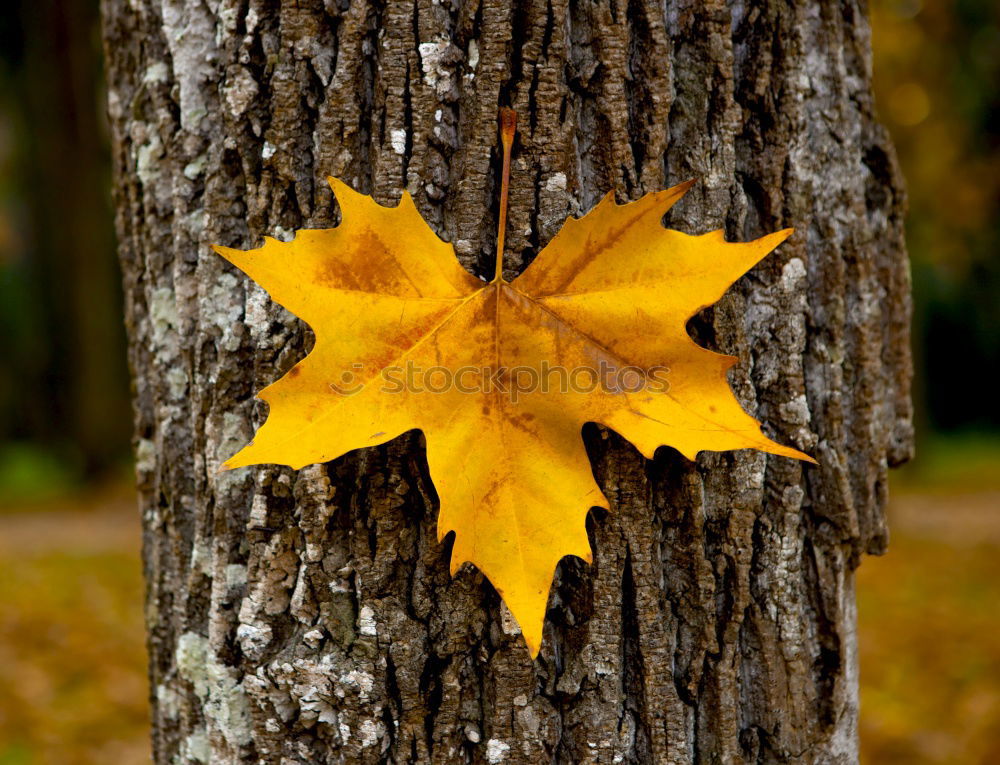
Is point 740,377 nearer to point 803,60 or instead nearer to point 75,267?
point 803,60

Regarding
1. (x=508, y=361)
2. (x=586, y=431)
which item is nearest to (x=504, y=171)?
(x=508, y=361)

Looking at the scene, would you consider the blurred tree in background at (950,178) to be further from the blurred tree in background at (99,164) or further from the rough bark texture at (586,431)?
the rough bark texture at (586,431)

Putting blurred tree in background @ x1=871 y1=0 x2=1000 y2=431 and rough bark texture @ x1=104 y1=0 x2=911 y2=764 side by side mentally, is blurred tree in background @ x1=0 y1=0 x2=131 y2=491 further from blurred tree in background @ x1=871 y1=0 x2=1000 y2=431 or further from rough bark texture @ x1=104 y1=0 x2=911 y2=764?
rough bark texture @ x1=104 y1=0 x2=911 y2=764

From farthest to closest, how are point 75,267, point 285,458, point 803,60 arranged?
point 75,267
point 803,60
point 285,458

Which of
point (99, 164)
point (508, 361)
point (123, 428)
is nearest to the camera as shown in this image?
point (508, 361)

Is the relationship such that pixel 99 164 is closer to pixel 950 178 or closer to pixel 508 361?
pixel 508 361

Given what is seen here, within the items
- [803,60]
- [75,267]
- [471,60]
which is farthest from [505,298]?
[75,267]
